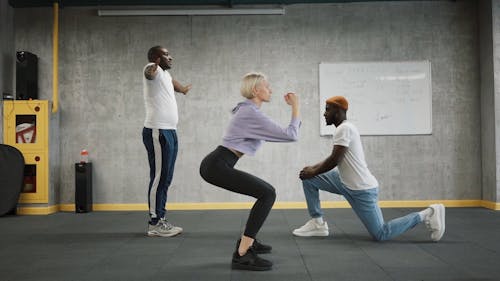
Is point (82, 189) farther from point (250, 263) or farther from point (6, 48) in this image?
point (250, 263)

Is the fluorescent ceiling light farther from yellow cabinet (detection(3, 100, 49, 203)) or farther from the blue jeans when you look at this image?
the blue jeans

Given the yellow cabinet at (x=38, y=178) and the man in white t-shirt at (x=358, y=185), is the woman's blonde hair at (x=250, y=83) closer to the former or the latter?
the man in white t-shirt at (x=358, y=185)

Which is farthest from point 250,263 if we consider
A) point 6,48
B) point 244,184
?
point 6,48

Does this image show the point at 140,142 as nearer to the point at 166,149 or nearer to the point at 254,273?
the point at 166,149

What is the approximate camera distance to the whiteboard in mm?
5820

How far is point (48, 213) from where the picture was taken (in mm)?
5551

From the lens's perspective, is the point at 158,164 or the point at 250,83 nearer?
the point at 250,83

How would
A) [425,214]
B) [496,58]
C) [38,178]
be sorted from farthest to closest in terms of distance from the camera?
1. [38,178]
2. [496,58]
3. [425,214]

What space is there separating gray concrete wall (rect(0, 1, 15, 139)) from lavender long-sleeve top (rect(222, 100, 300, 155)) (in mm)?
4392

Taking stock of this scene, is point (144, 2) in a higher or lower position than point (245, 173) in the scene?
higher

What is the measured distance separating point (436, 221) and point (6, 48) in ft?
18.2

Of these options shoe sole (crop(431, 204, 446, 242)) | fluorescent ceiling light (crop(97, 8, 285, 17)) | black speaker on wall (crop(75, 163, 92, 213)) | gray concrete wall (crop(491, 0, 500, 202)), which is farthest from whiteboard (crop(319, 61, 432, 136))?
black speaker on wall (crop(75, 163, 92, 213))

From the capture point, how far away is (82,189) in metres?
5.60

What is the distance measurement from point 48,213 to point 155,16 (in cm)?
289
